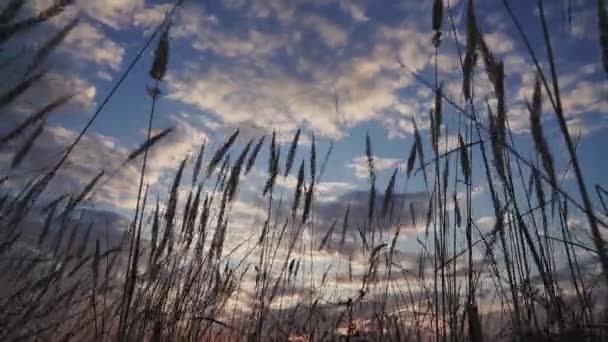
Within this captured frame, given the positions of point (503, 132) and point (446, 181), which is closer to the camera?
point (503, 132)

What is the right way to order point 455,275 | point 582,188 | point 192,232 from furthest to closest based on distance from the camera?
point 192,232, point 455,275, point 582,188

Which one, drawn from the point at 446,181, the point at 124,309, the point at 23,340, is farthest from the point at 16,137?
the point at 446,181

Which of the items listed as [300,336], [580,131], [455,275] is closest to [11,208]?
[300,336]

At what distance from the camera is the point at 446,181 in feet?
11.6

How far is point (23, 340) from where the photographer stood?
106 inches

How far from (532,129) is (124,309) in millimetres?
2068

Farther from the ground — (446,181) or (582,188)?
(446,181)

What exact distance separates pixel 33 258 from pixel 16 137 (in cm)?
243

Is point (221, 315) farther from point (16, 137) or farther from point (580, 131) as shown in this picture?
point (580, 131)

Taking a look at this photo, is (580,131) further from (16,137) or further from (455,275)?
(16,137)

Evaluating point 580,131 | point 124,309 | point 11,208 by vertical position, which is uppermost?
point 580,131

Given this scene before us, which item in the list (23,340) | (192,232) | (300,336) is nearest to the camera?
(23,340)

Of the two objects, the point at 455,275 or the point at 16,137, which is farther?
the point at 455,275

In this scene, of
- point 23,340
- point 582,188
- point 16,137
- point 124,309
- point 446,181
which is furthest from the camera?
point 446,181
